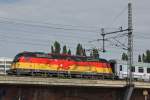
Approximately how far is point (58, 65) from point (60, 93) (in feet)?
28.7

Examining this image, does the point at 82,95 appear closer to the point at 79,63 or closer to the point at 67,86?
the point at 67,86

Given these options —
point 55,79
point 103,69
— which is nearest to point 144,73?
point 103,69

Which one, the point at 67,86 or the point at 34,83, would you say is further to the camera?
the point at 67,86

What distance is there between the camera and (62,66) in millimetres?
58281

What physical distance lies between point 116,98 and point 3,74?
15.7m

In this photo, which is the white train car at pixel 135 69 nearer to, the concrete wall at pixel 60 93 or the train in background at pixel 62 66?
the train in background at pixel 62 66

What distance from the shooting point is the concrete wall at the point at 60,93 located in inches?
1799

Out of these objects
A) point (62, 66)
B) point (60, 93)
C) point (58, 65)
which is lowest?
point (60, 93)

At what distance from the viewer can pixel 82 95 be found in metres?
51.6

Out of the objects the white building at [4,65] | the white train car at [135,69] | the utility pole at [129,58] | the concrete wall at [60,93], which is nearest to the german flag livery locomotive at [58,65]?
the white building at [4,65]

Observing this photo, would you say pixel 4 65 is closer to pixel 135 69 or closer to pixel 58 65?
pixel 58 65

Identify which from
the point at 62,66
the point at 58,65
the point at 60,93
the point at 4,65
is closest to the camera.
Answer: the point at 60,93

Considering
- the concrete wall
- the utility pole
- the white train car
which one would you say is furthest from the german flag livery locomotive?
the utility pole

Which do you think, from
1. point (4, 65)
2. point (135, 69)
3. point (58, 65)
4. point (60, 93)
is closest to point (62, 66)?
point (58, 65)
